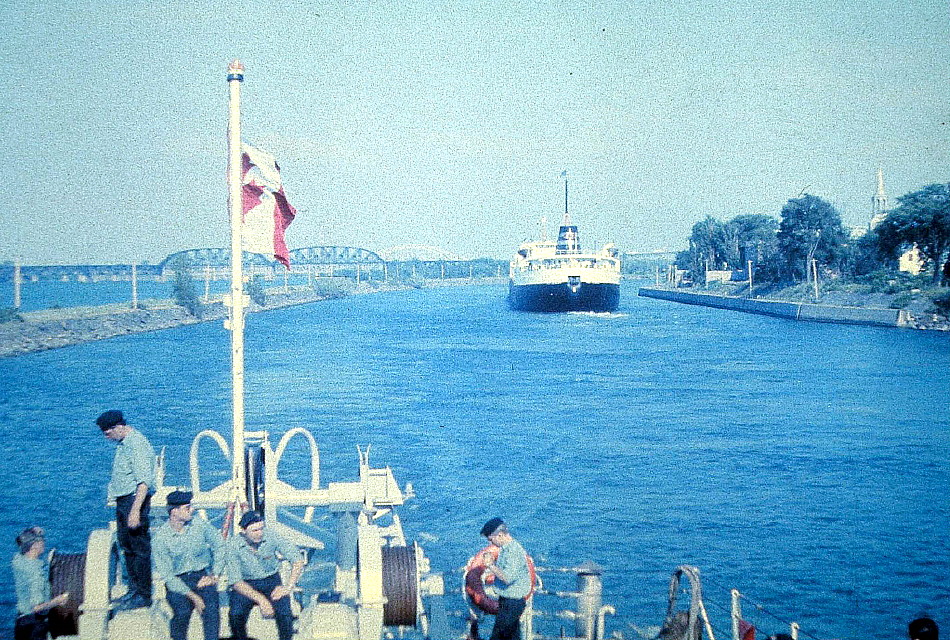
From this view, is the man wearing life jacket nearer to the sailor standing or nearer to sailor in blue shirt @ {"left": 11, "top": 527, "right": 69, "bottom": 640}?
the sailor standing

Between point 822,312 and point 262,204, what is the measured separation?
79.7 m

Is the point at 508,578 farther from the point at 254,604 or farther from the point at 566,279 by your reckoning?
the point at 566,279

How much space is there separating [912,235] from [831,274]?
33169mm

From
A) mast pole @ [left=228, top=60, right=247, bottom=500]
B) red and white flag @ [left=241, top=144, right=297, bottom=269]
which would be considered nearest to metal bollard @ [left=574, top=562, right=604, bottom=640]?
mast pole @ [left=228, top=60, right=247, bottom=500]

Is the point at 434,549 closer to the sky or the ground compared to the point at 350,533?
closer to the ground

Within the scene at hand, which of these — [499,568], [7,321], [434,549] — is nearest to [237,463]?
[499,568]

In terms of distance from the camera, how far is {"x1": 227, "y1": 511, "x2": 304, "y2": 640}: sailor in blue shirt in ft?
21.4

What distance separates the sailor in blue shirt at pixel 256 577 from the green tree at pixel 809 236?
321 feet

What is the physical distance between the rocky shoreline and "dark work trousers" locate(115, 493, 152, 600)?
188ft

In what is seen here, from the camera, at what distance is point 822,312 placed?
3155 inches

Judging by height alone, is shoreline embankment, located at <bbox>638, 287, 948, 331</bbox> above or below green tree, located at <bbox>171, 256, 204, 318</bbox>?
below

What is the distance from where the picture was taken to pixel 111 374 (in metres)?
47.2

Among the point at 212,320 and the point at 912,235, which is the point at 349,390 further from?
the point at 212,320

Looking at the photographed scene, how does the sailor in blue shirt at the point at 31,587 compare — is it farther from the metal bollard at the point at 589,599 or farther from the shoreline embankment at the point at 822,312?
the shoreline embankment at the point at 822,312
